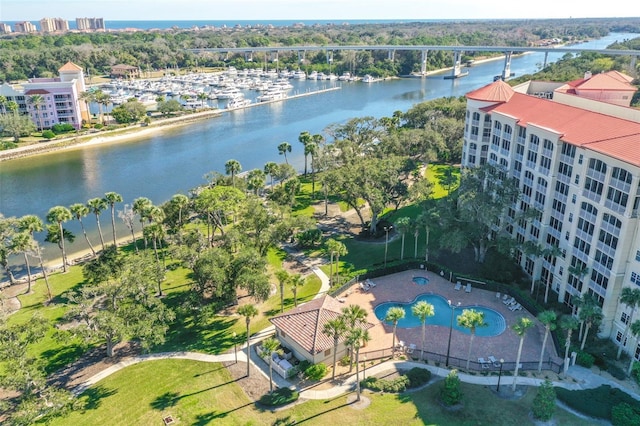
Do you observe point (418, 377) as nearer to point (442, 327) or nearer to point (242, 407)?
point (442, 327)

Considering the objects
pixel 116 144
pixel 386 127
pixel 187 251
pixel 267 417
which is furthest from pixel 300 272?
pixel 116 144

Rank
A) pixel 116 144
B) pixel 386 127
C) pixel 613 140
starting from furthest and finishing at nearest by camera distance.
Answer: pixel 116 144
pixel 386 127
pixel 613 140

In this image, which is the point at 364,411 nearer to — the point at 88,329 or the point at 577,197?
the point at 88,329

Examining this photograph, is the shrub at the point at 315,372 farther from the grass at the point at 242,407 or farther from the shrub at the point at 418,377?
the shrub at the point at 418,377

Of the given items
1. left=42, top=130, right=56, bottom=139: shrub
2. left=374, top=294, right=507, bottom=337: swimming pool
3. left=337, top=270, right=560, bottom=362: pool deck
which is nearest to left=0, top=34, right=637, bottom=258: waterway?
left=42, top=130, right=56, bottom=139: shrub

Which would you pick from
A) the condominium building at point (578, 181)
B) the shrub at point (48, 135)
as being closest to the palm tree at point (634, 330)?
the condominium building at point (578, 181)
